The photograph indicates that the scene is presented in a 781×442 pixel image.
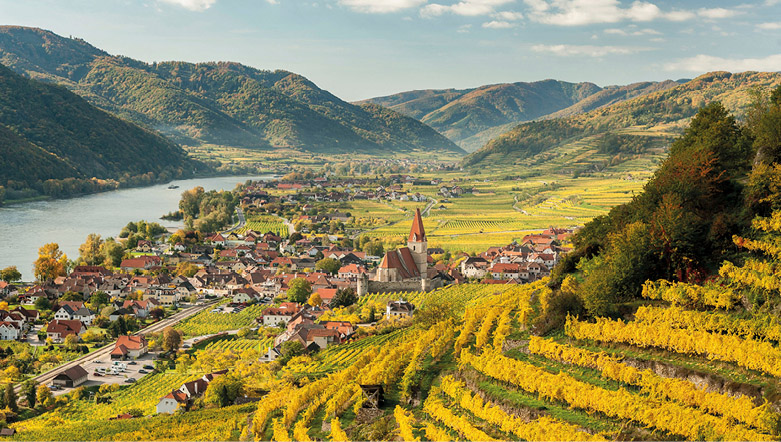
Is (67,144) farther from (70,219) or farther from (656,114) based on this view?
(656,114)

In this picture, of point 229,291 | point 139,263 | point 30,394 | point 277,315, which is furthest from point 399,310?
point 139,263

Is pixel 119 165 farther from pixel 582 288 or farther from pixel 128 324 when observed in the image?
pixel 582 288

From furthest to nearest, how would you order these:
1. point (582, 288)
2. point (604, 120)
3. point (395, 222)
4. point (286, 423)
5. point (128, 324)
Result: 1. point (604, 120)
2. point (395, 222)
3. point (128, 324)
4. point (582, 288)
5. point (286, 423)

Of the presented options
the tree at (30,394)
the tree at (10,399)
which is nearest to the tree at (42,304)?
the tree at (30,394)

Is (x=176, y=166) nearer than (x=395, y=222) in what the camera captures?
No

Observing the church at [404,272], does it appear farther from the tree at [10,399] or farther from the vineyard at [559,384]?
the vineyard at [559,384]

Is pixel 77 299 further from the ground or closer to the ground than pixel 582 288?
closer to the ground

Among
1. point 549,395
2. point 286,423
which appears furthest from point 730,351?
point 286,423
